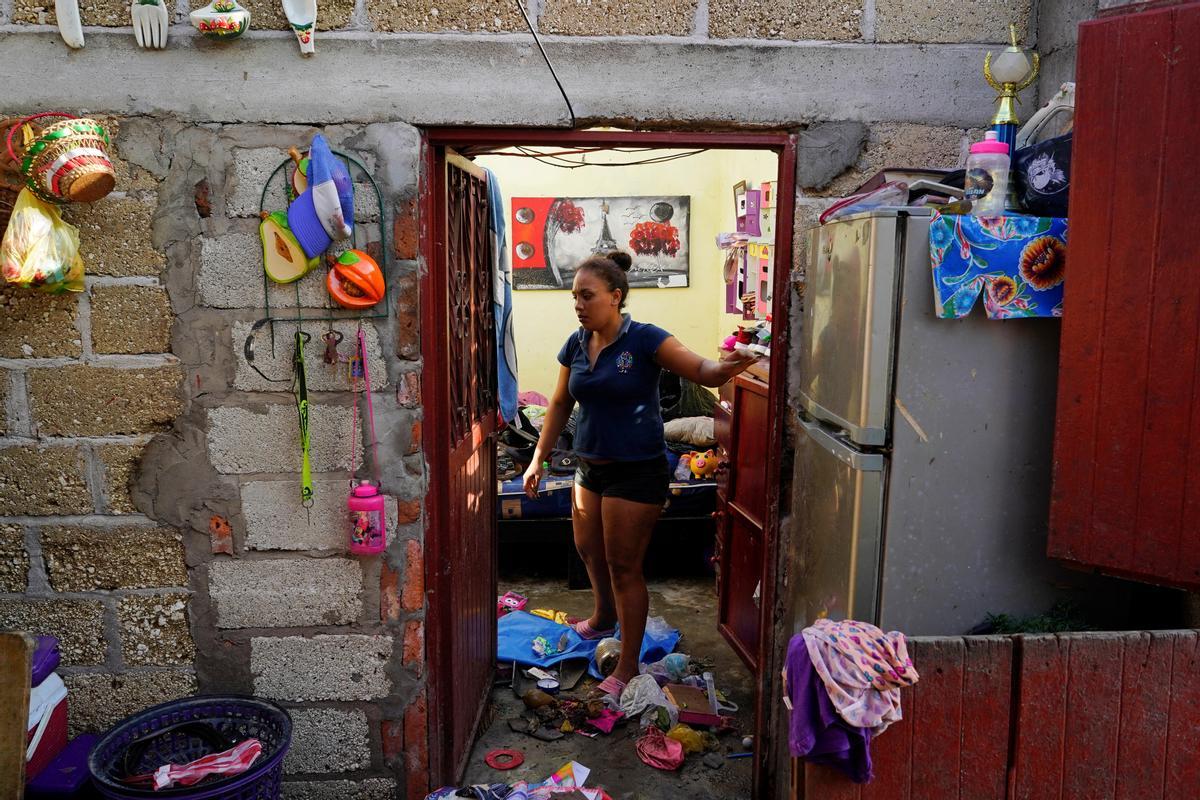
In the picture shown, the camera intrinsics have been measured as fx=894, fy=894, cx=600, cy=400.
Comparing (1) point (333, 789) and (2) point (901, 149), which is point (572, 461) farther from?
(2) point (901, 149)

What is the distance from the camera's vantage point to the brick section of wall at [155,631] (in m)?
3.05

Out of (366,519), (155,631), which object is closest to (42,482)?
(155,631)

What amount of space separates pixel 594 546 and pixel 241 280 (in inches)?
87.8

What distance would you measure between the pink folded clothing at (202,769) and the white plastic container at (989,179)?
2.60 meters

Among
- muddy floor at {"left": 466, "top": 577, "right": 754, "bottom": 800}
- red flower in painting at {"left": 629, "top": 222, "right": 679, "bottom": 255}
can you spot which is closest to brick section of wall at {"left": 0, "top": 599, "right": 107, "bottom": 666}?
muddy floor at {"left": 466, "top": 577, "right": 754, "bottom": 800}

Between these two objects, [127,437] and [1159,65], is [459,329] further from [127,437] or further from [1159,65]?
[1159,65]

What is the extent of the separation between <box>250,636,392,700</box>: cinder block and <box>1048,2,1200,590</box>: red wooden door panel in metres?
2.21

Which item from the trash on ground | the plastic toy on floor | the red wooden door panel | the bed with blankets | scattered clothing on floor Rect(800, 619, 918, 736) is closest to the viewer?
scattered clothing on floor Rect(800, 619, 918, 736)

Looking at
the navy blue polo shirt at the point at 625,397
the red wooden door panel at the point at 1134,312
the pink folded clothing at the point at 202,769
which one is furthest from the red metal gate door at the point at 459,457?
the red wooden door panel at the point at 1134,312

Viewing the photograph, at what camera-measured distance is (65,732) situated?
9.94 ft

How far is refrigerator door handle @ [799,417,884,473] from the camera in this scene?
2.35 meters

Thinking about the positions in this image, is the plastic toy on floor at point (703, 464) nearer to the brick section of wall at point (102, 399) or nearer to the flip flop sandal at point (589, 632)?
the flip flop sandal at point (589, 632)

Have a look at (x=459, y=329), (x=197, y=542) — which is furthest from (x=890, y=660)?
(x=197, y=542)

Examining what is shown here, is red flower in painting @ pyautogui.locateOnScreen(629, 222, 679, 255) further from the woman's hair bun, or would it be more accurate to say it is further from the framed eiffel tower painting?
the woman's hair bun
